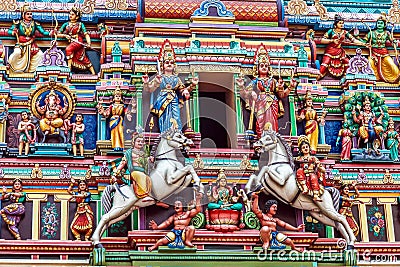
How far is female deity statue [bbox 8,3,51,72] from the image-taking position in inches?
1261

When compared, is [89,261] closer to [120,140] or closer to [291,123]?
[120,140]

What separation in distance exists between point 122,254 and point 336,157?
21.3ft

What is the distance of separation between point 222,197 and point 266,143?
5.84 ft

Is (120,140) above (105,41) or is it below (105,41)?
below

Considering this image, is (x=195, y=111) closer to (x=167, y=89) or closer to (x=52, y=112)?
(x=167, y=89)

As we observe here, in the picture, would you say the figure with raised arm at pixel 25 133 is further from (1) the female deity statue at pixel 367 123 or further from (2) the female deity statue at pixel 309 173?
(1) the female deity statue at pixel 367 123

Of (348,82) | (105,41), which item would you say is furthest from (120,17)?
(348,82)

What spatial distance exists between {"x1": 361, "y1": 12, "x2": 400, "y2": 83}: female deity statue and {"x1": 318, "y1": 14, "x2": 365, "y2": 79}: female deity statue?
0.77 metres

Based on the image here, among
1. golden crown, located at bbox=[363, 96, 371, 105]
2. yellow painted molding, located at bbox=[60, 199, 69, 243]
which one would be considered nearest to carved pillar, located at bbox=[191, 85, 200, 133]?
yellow painted molding, located at bbox=[60, 199, 69, 243]

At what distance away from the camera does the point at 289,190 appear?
2995 cm

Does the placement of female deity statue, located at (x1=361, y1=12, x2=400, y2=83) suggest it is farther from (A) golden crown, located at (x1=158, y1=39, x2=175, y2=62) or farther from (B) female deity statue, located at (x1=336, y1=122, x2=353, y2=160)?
(A) golden crown, located at (x1=158, y1=39, x2=175, y2=62)

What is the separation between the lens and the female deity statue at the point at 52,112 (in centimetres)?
3102

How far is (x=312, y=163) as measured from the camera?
99.1ft

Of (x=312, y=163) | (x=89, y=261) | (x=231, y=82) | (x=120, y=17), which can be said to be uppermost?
(x=120, y=17)
